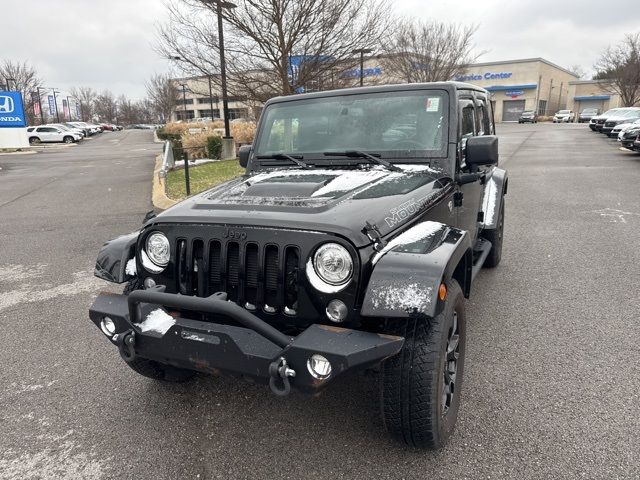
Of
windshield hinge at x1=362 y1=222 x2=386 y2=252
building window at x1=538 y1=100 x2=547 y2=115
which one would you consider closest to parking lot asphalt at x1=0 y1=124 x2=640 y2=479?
windshield hinge at x1=362 y1=222 x2=386 y2=252

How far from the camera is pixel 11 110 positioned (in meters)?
25.2

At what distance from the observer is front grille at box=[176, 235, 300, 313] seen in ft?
7.30

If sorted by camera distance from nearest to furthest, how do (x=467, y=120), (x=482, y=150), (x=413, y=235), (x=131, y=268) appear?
(x=413, y=235) < (x=131, y=268) < (x=482, y=150) < (x=467, y=120)

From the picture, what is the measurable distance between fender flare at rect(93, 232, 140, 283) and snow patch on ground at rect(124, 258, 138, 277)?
1 centimetres

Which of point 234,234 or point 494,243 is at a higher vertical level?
point 234,234

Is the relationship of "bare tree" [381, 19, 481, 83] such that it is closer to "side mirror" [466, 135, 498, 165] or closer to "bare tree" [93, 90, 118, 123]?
"side mirror" [466, 135, 498, 165]

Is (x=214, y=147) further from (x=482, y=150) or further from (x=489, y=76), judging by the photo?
(x=489, y=76)

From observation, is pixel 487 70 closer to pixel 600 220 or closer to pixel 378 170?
pixel 600 220

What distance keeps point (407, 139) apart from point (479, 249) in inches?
57.8

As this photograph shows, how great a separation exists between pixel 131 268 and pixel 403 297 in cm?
159

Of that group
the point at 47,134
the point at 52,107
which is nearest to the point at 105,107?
the point at 52,107

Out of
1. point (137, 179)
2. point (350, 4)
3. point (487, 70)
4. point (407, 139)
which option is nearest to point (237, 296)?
point (407, 139)

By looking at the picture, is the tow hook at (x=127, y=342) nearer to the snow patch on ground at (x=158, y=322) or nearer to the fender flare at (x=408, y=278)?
the snow patch on ground at (x=158, y=322)

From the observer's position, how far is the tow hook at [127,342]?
227 centimetres
